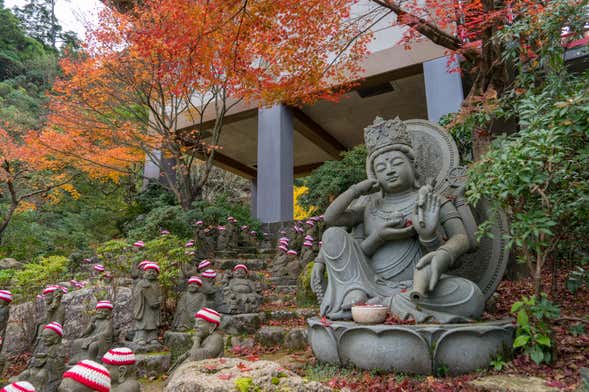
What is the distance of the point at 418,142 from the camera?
15.1ft

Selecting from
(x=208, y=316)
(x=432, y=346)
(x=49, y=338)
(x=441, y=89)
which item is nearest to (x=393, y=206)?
(x=432, y=346)

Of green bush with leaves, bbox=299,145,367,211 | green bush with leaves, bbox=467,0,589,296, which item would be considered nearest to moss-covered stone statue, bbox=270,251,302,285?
green bush with leaves, bbox=299,145,367,211

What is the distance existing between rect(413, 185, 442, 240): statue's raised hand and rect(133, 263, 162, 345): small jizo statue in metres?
3.54

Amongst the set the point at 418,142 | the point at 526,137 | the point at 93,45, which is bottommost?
the point at 526,137

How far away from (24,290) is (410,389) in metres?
8.19

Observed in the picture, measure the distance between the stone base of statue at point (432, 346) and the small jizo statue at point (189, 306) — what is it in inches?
108

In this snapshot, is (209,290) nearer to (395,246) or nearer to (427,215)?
(395,246)

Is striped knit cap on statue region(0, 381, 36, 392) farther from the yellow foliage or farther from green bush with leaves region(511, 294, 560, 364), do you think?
the yellow foliage

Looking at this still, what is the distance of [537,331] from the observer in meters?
2.97

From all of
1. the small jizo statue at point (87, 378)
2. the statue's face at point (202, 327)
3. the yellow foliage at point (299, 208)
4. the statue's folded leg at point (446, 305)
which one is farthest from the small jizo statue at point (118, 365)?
the yellow foliage at point (299, 208)

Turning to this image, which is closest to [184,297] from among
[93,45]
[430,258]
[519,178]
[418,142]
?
[430,258]

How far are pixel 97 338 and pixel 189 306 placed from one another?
1.21 metres

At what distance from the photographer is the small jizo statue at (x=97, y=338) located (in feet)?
13.4

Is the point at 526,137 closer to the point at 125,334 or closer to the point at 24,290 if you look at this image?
the point at 125,334
